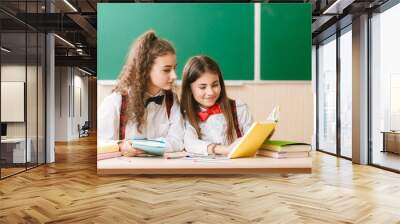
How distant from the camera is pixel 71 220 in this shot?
3.82 meters

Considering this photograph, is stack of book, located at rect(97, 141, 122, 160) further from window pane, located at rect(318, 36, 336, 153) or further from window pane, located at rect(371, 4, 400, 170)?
window pane, located at rect(318, 36, 336, 153)

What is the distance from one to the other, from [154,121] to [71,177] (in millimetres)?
1736

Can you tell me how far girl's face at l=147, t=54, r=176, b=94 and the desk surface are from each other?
102 centimetres

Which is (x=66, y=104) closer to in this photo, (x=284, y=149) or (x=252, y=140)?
(x=252, y=140)

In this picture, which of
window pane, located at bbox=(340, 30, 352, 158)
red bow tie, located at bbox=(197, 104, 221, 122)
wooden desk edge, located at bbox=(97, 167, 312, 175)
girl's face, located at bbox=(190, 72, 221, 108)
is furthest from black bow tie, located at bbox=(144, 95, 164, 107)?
window pane, located at bbox=(340, 30, 352, 158)

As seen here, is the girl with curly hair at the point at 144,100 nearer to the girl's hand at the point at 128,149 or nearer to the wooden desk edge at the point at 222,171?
the girl's hand at the point at 128,149

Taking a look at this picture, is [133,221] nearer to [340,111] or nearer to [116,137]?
[116,137]

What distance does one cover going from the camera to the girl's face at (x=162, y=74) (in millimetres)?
5629

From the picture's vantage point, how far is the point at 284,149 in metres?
5.82

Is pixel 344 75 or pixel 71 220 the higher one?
pixel 344 75

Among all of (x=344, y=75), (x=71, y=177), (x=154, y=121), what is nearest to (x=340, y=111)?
(x=344, y=75)

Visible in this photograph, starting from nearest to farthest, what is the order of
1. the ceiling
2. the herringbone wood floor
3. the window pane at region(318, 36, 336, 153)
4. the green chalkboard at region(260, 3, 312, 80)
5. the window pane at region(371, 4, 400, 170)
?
the herringbone wood floor → the green chalkboard at region(260, 3, 312, 80) → the ceiling → the window pane at region(371, 4, 400, 170) → the window pane at region(318, 36, 336, 153)

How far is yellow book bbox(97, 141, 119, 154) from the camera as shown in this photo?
5.79m

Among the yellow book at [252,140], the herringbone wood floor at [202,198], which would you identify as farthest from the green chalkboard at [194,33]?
the herringbone wood floor at [202,198]
